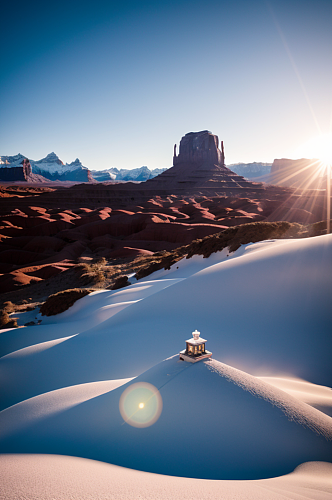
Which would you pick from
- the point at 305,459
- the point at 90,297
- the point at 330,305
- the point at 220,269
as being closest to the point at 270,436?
the point at 305,459

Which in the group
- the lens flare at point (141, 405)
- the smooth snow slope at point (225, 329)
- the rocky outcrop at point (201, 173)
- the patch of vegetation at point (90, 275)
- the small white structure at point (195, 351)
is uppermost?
the rocky outcrop at point (201, 173)

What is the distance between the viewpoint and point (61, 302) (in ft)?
58.9

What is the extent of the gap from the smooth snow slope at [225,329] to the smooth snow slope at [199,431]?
9.60 feet

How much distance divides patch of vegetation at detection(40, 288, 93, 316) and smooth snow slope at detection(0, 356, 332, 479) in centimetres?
1323

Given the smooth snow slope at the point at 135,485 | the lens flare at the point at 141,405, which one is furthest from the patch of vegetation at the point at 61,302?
the smooth snow slope at the point at 135,485

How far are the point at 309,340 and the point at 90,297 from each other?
1332 cm

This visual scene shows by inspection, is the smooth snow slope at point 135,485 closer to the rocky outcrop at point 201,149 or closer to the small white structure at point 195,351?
the small white structure at point 195,351

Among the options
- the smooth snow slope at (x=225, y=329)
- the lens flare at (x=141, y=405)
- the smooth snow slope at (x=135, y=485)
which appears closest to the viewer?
the smooth snow slope at (x=135, y=485)

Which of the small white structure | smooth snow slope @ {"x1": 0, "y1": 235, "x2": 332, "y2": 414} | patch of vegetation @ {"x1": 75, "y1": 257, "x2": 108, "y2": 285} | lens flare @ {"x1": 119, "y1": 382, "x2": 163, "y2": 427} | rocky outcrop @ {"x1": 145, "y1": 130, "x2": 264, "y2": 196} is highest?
rocky outcrop @ {"x1": 145, "y1": 130, "x2": 264, "y2": 196}

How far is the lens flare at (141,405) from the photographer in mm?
3977

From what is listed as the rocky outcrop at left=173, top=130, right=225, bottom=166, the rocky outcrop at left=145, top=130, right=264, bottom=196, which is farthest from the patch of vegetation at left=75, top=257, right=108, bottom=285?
the rocky outcrop at left=173, top=130, right=225, bottom=166

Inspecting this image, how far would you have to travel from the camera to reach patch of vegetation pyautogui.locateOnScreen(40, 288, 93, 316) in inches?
690

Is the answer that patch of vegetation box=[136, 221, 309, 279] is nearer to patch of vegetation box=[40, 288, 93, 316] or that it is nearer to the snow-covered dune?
→ the snow-covered dune

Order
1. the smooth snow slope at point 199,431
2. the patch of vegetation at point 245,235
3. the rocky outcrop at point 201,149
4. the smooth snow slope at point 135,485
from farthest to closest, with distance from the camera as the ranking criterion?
the rocky outcrop at point 201,149
the patch of vegetation at point 245,235
the smooth snow slope at point 199,431
the smooth snow slope at point 135,485
